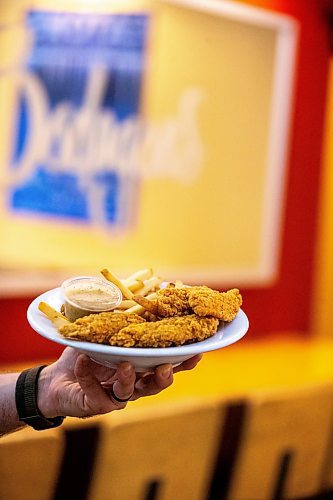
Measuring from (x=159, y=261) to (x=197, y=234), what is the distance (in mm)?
372

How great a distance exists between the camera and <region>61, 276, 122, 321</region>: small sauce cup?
55.2 inches

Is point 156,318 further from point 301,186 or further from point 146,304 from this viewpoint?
point 301,186

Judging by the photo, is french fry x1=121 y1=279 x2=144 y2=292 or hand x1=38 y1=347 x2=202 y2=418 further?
french fry x1=121 y1=279 x2=144 y2=292

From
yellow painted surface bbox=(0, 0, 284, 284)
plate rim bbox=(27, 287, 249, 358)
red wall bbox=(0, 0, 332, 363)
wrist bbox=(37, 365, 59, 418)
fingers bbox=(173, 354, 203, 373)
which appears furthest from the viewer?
red wall bbox=(0, 0, 332, 363)

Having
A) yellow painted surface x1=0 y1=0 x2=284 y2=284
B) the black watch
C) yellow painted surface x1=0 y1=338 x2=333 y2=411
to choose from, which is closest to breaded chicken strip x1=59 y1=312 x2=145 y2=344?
the black watch

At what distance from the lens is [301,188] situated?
18.4 feet

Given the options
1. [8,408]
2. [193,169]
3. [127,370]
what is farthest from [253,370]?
[127,370]

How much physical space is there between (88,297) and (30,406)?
0.39 meters

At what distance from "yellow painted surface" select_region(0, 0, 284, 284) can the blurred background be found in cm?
1

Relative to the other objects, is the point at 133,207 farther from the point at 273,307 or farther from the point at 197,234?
the point at 273,307

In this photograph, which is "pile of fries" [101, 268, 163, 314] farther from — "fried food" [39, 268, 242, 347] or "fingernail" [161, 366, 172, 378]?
"fingernail" [161, 366, 172, 378]

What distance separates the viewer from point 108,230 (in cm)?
458

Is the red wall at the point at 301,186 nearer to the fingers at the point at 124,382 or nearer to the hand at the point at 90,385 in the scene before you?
the hand at the point at 90,385

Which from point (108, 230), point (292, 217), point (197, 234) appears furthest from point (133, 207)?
point (292, 217)
